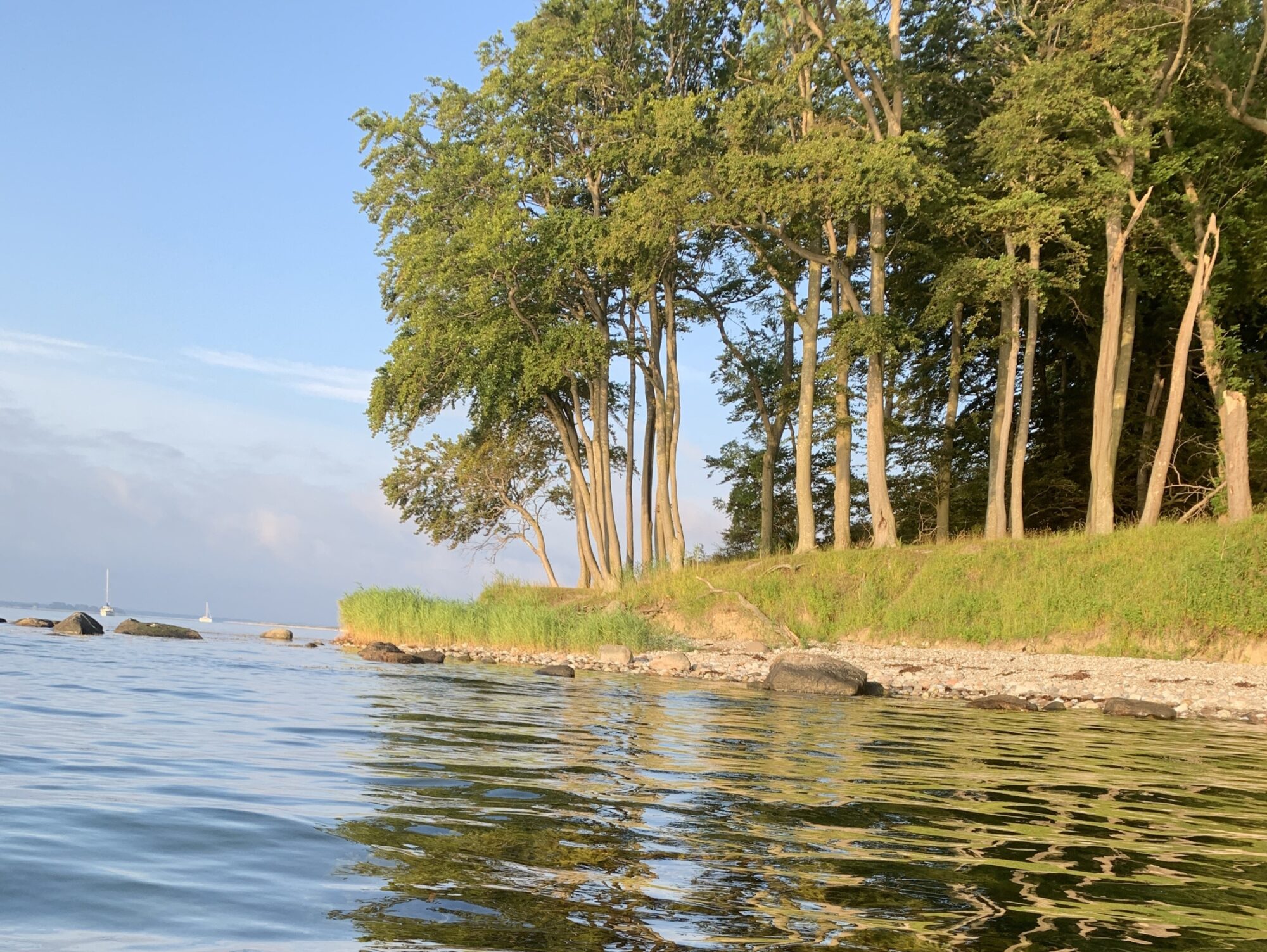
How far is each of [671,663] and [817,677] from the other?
14.7 ft

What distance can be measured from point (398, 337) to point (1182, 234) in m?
24.0

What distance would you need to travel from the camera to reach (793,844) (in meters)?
4.84

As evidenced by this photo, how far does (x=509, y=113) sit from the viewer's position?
36.2 m

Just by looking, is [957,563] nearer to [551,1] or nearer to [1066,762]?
[1066,762]

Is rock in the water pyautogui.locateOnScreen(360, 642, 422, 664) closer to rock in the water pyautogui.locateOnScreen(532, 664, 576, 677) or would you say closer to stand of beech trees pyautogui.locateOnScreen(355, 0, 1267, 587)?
rock in the water pyautogui.locateOnScreen(532, 664, 576, 677)

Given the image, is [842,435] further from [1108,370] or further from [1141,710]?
[1141,710]

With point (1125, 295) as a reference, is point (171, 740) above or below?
below

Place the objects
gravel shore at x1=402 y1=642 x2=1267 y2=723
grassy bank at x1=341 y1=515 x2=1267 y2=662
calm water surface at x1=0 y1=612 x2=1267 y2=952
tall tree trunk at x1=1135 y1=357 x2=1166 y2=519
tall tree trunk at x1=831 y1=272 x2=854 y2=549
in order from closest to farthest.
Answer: calm water surface at x1=0 y1=612 x2=1267 y2=952 → gravel shore at x1=402 y1=642 x2=1267 y2=723 → grassy bank at x1=341 y1=515 x2=1267 y2=662 → tall tree trunk at x1=831 y1=272 x2=854 y2=549 → tall tree trunk at x1=1135 y1=357 x2=1166 y2=519

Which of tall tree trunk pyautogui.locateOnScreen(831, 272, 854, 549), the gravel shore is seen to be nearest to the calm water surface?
the gravel shore

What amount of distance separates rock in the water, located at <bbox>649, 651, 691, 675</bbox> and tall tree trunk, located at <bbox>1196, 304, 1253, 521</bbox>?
1220cm

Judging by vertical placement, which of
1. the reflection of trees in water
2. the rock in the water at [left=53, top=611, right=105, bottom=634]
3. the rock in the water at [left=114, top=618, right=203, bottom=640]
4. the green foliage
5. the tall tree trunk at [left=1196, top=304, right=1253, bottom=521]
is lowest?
the rock in the water at [left=114, top=618, right=203, bottom=640]

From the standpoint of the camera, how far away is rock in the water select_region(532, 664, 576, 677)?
17.3 metres

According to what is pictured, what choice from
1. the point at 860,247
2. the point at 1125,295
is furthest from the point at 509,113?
the point at 1125,295

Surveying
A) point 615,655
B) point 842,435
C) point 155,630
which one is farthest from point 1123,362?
point 155,630
